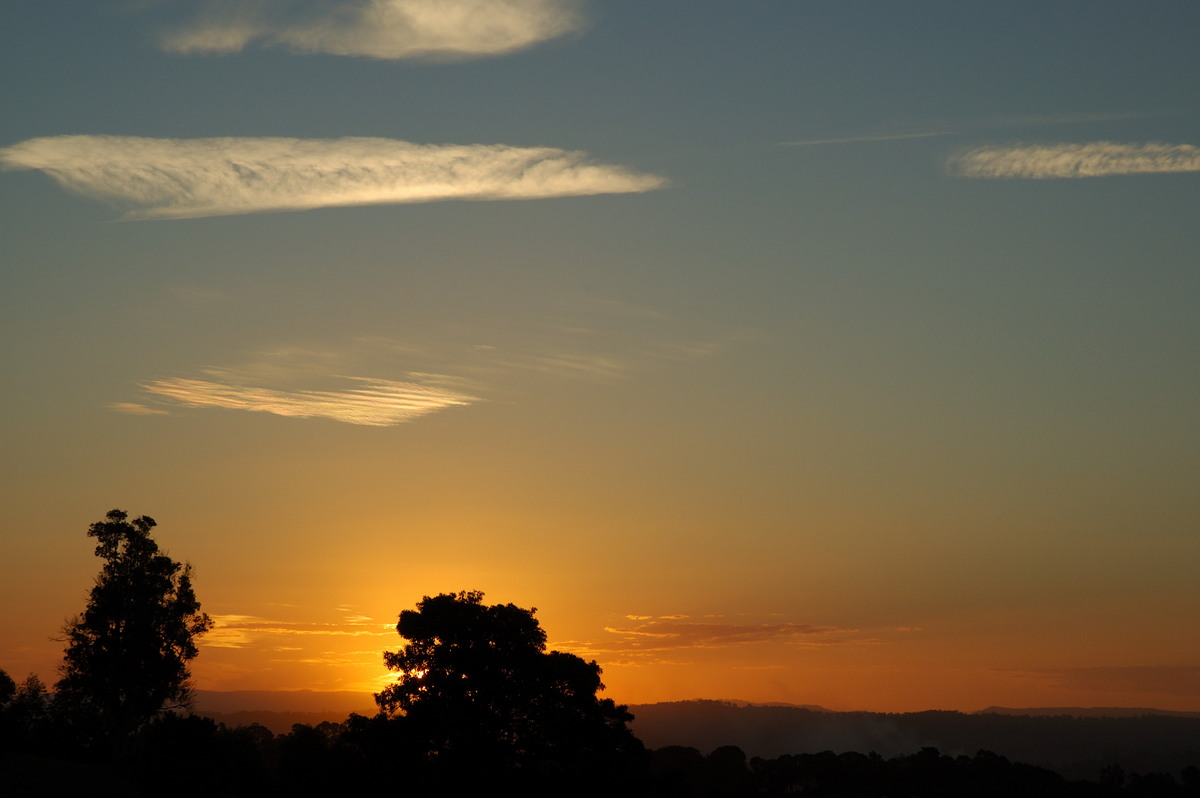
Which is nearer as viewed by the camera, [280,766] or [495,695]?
[495,695]

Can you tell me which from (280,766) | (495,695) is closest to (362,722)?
(495,695)

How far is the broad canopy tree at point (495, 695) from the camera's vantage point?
70.1 m

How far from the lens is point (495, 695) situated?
234 feet

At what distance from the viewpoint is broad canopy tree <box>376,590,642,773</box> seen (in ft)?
230

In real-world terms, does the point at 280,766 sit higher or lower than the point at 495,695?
lower

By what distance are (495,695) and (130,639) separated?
2773cm

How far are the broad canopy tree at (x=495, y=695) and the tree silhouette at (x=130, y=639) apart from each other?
55.9 ft

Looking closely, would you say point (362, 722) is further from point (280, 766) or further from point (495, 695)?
point (280, 766)

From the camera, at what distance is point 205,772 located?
71.6 meters

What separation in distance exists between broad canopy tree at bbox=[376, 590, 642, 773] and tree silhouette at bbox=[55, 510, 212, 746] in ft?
55.9

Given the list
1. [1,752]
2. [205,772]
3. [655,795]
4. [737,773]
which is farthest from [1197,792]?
[1,752]

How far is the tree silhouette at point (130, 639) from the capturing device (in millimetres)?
77438

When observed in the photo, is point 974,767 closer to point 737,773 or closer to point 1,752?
point 737,773

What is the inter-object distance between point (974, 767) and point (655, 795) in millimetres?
128824
